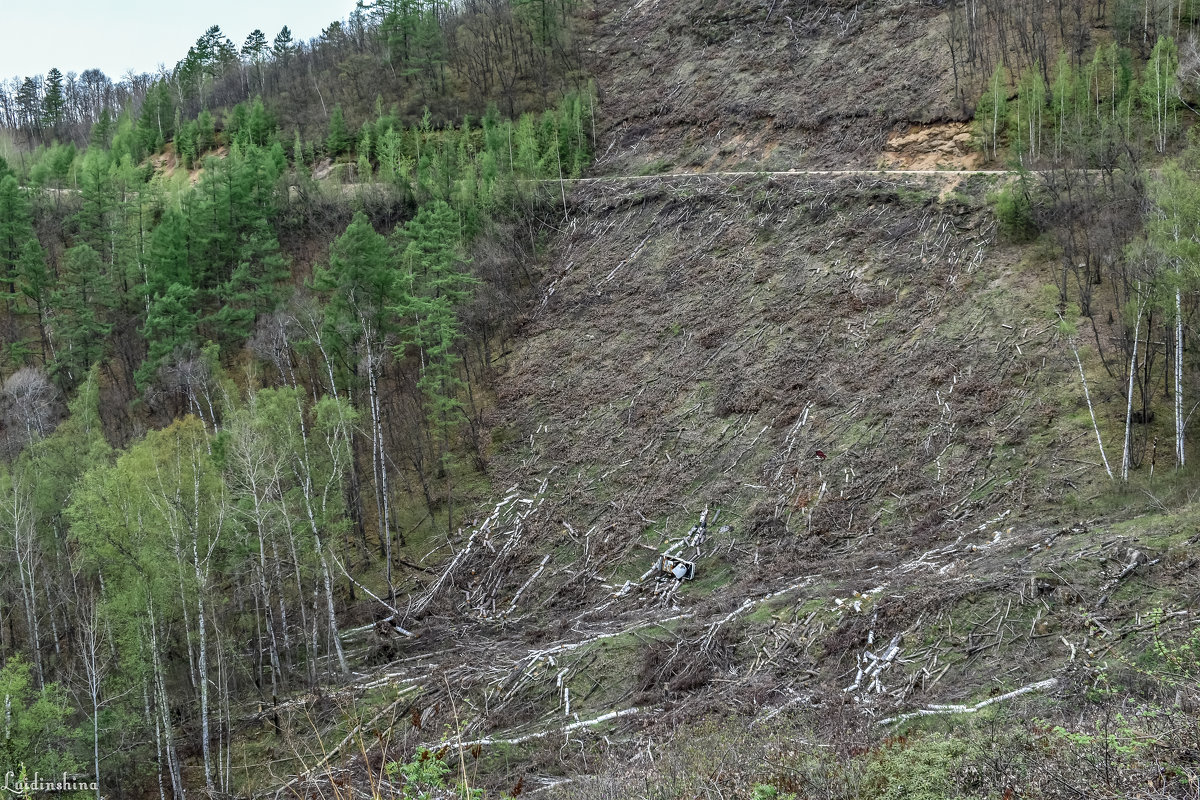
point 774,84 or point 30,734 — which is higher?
point 774,84

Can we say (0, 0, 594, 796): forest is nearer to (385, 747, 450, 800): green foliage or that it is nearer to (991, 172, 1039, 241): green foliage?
(385, 747, 450, 800): green foliage

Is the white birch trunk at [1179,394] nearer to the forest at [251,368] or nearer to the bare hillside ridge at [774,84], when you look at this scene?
the bare hillside ridge at [774,84]

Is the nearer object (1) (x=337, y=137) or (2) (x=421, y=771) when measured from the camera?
(2) (x=421, y=771)

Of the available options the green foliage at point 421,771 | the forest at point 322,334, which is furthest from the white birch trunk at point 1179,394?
the green foliage at point 421,771

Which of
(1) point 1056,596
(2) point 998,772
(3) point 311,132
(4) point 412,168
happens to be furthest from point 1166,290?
(3) point 311,132

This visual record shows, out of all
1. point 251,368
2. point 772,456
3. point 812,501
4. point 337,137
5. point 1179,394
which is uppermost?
point 337,137

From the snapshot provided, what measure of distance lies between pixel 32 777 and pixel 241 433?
9.02 m

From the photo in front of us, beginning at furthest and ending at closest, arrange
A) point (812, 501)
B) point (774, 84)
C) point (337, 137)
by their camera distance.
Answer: point (337, 137), point (774, 84), point (812, 501)

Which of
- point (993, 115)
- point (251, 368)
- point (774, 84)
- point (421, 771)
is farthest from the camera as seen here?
point (774, 84)

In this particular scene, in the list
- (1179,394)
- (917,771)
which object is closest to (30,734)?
(917,771)

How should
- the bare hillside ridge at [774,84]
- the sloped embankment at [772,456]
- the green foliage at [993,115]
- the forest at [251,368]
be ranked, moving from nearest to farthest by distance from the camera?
the sloped embankment at [772,456] < the forest at [251,368] < the green foliage at [993,115] < the bare hillside ridge at [774,84]

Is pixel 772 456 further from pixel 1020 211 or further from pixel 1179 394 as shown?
pixel 1020 211

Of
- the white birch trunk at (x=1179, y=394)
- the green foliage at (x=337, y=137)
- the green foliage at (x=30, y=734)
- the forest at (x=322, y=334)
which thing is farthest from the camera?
the green foliage at (x=337, y=137)

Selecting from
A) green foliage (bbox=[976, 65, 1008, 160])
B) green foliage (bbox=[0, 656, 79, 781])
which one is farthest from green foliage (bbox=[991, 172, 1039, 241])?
Answer: green foliage (bbox=[0, 656, 79, 781])
